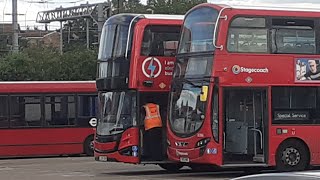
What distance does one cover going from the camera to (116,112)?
21.3 m

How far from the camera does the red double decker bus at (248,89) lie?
19203mm

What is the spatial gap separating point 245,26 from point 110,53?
392 centimetres

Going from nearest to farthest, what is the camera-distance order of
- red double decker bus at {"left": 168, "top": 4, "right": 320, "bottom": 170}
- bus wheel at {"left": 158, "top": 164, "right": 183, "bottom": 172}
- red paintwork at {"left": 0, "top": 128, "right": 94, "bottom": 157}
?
red double decker bus at {"left": 168, "top": 4, "right": 320, "bottom": 170}, bus wheel at {"left": 158, "top": 164, "right": 183, "bottom": 172}, red paintwork at {"left": 0, "top": 128, "right": 94, "bottom": 157}

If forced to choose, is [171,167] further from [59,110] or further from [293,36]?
[59,110]

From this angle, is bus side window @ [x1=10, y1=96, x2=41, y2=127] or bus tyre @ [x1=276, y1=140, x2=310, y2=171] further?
bus side window @ [x1=10, y1=96, x2=41, y2=127]

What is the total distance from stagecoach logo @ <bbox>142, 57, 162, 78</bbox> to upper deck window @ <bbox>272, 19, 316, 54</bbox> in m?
3.11

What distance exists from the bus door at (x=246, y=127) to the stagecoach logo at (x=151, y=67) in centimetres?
229

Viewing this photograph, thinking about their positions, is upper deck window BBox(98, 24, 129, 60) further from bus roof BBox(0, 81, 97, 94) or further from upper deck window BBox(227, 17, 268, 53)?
bus roof BBox(0, 81, 97, 94)

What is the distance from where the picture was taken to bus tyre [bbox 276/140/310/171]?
19688 millimetres

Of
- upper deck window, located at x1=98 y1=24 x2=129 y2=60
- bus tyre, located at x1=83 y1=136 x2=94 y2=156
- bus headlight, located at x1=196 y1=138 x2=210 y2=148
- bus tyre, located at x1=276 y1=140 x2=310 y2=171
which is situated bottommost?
bus tyre, located at x1=83 y1=136 x2=94 y2=156

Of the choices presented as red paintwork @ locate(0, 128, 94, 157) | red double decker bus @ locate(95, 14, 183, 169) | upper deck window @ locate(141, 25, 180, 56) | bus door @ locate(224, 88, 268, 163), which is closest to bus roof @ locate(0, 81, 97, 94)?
red paintwork @ locate(0, 128, 94, 157)

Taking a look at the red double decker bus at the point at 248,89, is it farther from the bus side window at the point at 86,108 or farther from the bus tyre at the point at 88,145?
the bus side window at the point at 86,108

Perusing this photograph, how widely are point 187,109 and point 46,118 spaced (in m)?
10.7

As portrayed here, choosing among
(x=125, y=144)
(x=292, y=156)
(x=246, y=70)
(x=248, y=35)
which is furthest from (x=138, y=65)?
(x=292, y=156)
